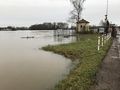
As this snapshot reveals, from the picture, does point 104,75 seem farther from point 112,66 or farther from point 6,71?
point 6,71

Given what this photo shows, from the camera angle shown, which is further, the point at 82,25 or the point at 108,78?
the point at 82,25

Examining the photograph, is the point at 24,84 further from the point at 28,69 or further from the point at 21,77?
the point at 28,69

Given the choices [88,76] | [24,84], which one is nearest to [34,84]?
[24,84]

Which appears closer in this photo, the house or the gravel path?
the gravel path

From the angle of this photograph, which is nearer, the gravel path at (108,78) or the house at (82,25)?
the gravel path at (108,78)

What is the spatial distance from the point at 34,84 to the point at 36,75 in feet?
6.36

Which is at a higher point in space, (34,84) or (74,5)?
(74,5)

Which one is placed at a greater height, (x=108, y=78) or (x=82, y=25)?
(x=82, y=25)

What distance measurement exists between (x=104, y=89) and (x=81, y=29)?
2648 inches

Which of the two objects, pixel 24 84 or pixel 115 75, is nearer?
pixel 115 75

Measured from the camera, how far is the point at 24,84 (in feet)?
36.0

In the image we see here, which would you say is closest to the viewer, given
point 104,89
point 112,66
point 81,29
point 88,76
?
point 104,89

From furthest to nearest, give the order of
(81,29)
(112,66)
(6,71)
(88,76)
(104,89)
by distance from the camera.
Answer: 1. (81,29)
2. (6,71)
3. (112,66)
4. (88,76)
5. (104,89)

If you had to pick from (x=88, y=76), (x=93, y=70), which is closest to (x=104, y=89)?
(x=88, y=76)
